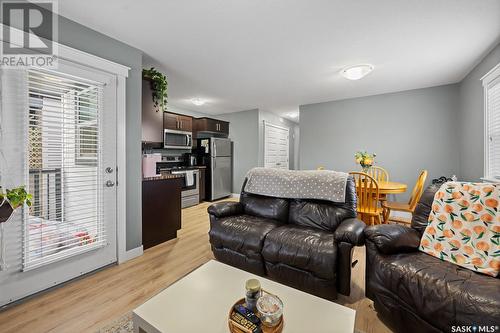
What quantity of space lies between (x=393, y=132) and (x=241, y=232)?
388 centimetres

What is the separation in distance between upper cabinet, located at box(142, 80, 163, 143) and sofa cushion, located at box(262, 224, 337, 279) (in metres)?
2.08

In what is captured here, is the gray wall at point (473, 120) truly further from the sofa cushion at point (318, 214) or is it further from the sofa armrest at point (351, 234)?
the sofa armrest at point (351, 234)

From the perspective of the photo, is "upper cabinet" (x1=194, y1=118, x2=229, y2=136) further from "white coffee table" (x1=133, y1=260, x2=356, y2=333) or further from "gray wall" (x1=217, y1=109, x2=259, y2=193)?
"white coffee table" (x1=133, y1=260, x2=356, y2=333)

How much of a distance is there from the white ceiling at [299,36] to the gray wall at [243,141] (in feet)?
6.97

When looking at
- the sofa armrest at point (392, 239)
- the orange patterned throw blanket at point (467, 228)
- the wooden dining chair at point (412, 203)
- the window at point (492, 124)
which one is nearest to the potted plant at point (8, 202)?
the sofa armrest at point (392, 239)

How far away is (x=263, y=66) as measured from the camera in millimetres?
2959

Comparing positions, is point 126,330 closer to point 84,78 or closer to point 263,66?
point 84,78

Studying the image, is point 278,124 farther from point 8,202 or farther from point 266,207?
point 8,202

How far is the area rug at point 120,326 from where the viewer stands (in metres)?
1.40

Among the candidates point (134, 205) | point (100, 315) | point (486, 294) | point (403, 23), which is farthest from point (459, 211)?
point (134, 205)

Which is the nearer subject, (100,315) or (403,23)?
(100,315)

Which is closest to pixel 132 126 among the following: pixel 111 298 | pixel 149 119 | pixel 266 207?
pixel 149 119

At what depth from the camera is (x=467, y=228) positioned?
A: 147 cm

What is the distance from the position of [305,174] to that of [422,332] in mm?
1586
